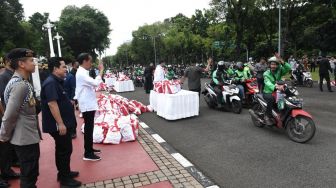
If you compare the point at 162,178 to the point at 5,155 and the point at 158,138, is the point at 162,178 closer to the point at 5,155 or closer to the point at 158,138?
the point at 5,155

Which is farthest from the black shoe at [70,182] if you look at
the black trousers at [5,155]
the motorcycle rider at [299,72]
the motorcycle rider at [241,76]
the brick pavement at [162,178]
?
the motorcycle rider at [299,72]

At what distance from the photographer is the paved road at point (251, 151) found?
4.92m

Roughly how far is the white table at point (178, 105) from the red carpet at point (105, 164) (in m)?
2.81

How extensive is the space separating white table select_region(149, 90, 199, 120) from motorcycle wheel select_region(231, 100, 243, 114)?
4.16 ft

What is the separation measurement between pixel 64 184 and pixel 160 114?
6.02m

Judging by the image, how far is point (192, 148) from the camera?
268 inches

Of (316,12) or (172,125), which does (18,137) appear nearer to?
(172,125)

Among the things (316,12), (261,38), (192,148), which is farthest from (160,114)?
(261,38)

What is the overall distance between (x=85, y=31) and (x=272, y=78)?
1996 inches

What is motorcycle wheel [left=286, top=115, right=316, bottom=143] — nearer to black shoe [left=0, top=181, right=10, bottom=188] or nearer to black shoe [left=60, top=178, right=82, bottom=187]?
black shoe [left=60, top=178, right=82, bottom=187]

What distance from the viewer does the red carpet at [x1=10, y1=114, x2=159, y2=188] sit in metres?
5.37

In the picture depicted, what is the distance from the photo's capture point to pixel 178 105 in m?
10.0

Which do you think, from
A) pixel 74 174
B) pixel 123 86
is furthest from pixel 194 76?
pixel 123 86

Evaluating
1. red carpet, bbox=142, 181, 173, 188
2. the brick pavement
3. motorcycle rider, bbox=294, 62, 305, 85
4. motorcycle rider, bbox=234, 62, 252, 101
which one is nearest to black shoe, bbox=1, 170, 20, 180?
the brick pavement
